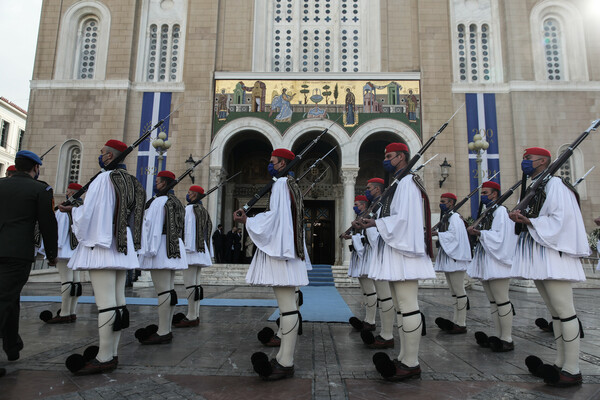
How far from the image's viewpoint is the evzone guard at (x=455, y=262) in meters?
6.14

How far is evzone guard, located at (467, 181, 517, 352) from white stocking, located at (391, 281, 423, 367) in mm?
1643

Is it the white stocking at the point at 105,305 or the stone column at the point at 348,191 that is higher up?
the stone column at the point at 348,191

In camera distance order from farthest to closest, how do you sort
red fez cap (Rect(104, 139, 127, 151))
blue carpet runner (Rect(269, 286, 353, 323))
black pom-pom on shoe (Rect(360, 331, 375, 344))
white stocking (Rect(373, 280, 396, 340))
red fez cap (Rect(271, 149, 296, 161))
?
1. blue carpet runner (Rect(269, 286, 353, 323))
2. white stocking (Rect(373, 280, 396, 340))
3. black pom-pom on shoe (Rect(360, 331, 375, 344))
4. red fez cap (Rect(104, 139, 127, 151))
5. red fez cap (Rect(271, 149, 296, 161))

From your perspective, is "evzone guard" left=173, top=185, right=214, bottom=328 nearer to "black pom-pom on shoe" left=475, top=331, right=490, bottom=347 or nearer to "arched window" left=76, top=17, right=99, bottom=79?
"black pom-pom on shoe" left=475, top=331, right=490, bottom=347

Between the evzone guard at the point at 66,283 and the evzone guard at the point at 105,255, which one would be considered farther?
the evzone guard at the point at 66,283

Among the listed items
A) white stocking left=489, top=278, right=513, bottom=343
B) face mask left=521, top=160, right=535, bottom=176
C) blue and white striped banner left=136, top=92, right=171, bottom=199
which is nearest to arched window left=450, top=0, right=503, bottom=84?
blue and white striped banner left=136, top=92, right=171, bottom=199

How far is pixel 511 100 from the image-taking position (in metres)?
18.3

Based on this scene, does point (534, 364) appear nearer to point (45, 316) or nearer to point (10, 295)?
point (10, 295)

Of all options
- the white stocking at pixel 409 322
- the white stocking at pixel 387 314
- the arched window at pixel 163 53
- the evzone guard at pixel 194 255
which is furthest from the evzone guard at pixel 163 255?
the arched window at pixel 163 53

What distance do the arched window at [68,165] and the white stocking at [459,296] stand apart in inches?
694

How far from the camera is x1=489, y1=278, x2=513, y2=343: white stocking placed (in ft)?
16.8

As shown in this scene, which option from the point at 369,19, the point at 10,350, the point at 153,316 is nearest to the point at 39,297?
the point at 153,316

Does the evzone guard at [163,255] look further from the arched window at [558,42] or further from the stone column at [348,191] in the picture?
the arched window at [558,42]

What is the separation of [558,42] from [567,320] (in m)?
20.1
